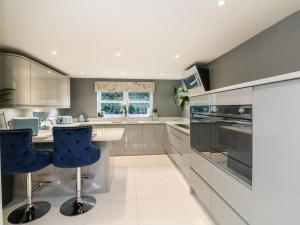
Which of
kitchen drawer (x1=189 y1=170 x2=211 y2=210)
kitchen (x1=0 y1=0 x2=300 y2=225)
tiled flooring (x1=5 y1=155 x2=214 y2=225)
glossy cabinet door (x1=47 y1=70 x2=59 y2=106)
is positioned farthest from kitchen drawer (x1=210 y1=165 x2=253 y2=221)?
glossy cabinet door (x1=47 y1=70 x2=59 y2=106)

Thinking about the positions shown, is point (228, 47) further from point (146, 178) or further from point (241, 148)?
point (146, 178)

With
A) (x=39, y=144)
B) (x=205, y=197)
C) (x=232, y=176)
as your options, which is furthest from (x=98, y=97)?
(x=232, y=176)

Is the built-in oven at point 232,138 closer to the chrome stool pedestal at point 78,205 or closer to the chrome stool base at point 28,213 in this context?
the chrome stool pedestal at point 78,205

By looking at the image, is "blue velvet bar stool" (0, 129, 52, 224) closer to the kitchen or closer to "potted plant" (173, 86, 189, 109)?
the kitchen

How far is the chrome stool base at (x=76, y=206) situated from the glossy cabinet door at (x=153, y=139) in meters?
2.46

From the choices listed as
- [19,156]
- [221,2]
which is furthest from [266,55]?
[19,156]

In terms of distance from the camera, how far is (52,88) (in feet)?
12.3

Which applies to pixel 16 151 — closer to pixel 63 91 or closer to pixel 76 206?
pixel 76 206

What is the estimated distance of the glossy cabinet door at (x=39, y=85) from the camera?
9.96 feet

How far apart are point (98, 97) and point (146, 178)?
2.99 m

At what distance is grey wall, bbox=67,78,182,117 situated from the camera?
516 centimetres

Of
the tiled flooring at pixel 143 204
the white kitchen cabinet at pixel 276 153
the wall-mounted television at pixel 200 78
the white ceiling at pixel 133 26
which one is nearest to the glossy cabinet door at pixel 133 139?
the tiled flooring at pixel 143 204

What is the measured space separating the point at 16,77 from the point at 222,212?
315cm

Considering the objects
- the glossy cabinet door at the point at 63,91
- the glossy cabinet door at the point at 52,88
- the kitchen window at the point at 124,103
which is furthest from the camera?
the kitchen window at the point at 124,103
